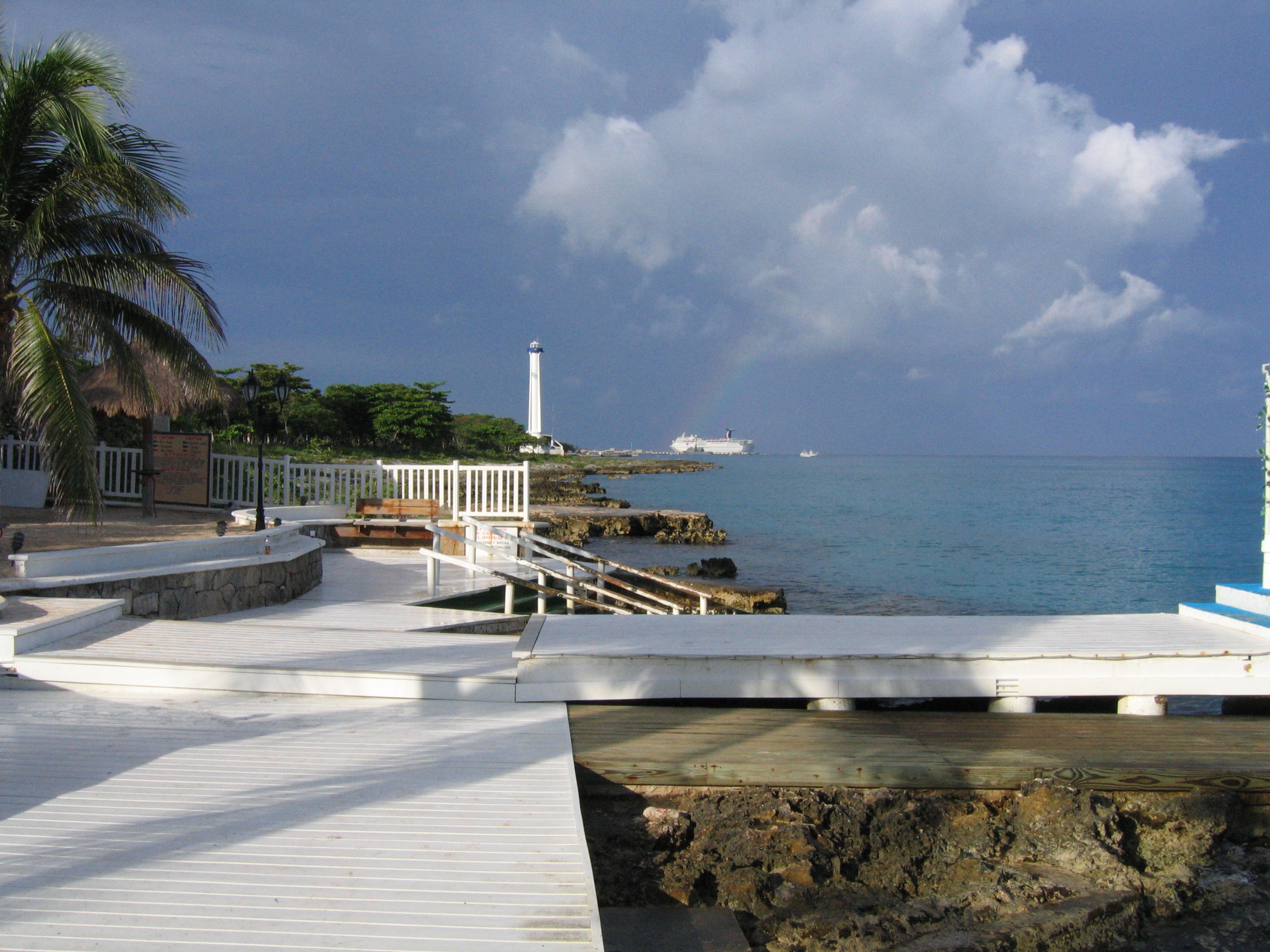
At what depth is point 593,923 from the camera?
281cm

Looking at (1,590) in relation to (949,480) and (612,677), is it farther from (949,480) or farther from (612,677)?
(949,480)

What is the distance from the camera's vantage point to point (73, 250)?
9.12 m

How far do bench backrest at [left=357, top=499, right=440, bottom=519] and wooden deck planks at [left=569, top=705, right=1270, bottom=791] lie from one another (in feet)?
34.3

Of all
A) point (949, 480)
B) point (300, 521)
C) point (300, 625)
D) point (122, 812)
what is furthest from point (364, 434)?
point (949, 480)

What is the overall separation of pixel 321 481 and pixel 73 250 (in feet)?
25.8

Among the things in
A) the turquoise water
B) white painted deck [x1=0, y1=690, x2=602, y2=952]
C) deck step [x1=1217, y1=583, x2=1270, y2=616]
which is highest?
deck step [x1=1217, y1=583, x2=1270, y2=616]

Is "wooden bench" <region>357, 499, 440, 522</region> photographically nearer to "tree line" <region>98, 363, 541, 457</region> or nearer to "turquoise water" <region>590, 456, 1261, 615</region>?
"turquoise water" <region>590, 456, 1261, 615</region>

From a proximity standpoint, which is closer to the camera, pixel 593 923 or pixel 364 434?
pixel 593 923

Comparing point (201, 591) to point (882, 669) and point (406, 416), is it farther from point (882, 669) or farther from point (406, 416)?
point (406, 416)

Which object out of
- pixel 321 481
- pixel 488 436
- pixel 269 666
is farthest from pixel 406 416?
pixel 269 666

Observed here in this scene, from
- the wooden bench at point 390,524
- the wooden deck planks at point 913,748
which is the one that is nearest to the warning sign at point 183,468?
the wooden bench at point 390,524

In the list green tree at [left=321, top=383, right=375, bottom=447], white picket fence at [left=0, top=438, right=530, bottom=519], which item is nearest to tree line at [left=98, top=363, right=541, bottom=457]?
green tree at [left=321, top=383, right=375, bottom=447]

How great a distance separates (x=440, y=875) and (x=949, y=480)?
109 metres

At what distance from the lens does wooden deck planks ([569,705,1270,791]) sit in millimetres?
4445
